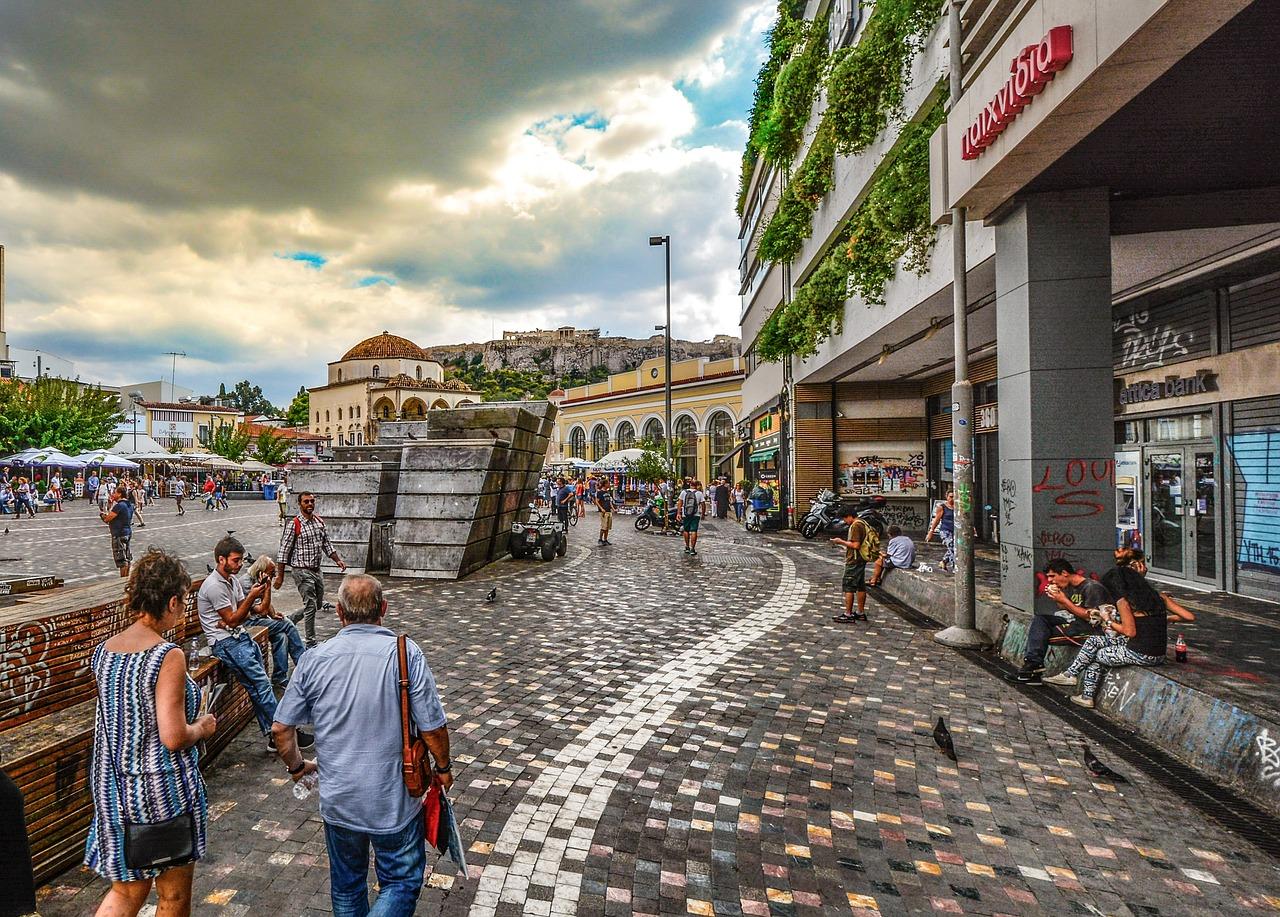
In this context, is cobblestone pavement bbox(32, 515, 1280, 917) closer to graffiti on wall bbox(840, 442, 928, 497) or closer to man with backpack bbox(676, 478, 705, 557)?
man with backpack bbox(676, 478, 705, 557)

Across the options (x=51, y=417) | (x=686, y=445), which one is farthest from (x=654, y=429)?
(x=51, y=417)

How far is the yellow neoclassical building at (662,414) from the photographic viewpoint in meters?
47.2

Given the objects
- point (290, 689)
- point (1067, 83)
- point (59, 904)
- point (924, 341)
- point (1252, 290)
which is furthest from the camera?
point (924, 341)

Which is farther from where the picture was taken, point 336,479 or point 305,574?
point 336,479

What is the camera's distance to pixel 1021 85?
20.5 ft

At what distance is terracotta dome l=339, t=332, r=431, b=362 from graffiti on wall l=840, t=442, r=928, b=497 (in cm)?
8144

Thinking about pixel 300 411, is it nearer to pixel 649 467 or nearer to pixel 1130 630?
pixel 649 467

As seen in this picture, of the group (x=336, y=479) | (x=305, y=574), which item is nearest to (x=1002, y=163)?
(x=305, y=574)

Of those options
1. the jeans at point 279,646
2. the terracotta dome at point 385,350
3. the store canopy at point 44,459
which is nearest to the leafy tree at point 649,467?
the store canopy at point 44,459

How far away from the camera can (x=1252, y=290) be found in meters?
9.45

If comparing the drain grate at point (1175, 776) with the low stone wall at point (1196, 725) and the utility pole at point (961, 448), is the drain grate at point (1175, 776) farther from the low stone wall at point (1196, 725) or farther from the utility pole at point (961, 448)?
the utility pole at point (961, 448)

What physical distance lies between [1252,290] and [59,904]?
1360 cm

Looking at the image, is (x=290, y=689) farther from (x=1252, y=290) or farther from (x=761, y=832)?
(x=1252, y=290)

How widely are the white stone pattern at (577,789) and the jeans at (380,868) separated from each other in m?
0.75
